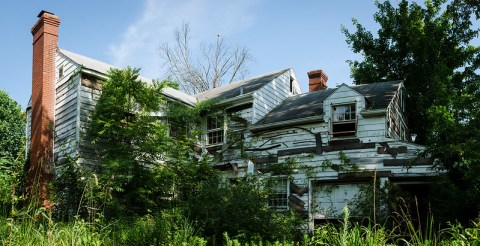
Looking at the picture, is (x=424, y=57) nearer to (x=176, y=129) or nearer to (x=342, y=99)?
(x=342, y=99)

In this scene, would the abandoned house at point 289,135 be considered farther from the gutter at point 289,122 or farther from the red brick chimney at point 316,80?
the red brick chimney at point 316,80

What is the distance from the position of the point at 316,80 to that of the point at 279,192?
8.07 metres

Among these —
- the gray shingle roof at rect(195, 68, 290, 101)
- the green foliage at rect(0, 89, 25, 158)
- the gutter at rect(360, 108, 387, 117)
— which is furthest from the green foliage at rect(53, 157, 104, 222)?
the green foliage at rect(0, 89, 25, 158)

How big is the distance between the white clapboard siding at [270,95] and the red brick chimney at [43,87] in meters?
7.39

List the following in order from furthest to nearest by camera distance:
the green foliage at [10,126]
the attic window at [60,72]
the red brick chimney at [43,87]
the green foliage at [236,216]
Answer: the green foliage at [10,126]
the attic window at [60,72]
the red brick chimney at [43,87]
the green foliage at [236,216]

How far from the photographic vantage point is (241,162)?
16641 millimetres

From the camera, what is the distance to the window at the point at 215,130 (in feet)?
59.1

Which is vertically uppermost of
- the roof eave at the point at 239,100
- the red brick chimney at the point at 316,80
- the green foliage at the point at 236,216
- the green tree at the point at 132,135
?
the red brick chimney at the point at 316,80

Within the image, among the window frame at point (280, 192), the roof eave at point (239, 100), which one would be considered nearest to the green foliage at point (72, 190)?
the window frame at point (280, 192)

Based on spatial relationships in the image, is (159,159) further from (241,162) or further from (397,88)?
(397,88)

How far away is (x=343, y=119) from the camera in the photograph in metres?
15.2

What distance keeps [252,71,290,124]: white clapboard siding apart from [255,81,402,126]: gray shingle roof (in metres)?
0.22

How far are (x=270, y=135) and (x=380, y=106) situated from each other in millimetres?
4070

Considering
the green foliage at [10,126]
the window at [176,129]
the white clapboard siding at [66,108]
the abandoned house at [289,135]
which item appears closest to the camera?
the abandoned house at [289,135]
